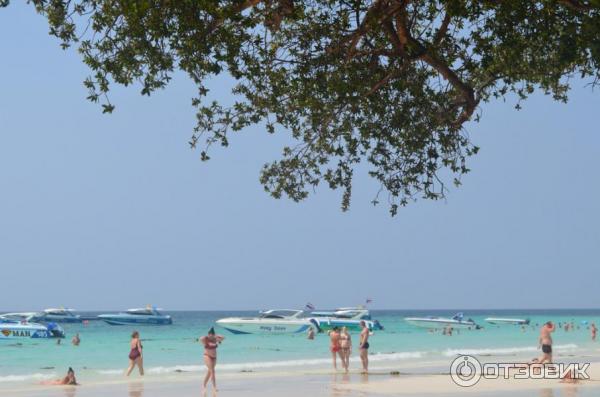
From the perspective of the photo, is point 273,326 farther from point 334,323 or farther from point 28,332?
point 28,332

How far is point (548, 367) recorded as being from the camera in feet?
80.3

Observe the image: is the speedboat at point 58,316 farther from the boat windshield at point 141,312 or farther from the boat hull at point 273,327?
the boat hull at point 273,327

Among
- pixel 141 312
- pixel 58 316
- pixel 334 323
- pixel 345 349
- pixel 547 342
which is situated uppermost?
pixel 141 312

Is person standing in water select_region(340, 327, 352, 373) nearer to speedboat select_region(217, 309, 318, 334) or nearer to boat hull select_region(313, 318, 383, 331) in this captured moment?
speedboat select_region(217, 309, 318, 334)

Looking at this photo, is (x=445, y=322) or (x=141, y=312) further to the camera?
(x=141, y=312)

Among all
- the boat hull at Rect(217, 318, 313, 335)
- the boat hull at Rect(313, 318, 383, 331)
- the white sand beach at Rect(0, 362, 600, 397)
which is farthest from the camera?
the boat hull at Rect(313, 318, 383, 331)

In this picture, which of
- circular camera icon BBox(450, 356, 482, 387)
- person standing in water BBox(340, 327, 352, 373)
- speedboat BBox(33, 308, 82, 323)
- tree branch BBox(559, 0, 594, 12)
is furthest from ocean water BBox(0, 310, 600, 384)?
speedboat BBox(33, 308, 82, 323)

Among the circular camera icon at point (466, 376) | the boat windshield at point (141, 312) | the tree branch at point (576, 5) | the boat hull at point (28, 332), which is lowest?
the circular camera icon at point (466, 376)

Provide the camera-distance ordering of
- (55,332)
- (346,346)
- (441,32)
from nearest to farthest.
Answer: (441,32) → (346,346) → (55,332)

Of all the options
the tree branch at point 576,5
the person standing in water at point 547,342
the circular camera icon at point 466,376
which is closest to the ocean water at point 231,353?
the circular camera icon at point 466,376

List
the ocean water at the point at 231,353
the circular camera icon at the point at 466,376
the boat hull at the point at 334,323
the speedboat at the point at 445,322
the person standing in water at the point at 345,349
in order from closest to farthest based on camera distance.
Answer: the circular camera icon at the point at 466,376 < the person standing in water at the point at 345,349 < the ocean water at the point at 231,353 < the boat hull at the point at 334,323 < the speedboat at the point at 445,322

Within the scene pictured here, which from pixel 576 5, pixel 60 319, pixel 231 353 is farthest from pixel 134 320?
pixel 576 5

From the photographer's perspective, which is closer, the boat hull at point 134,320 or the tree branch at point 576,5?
the tree branch at point 576,5

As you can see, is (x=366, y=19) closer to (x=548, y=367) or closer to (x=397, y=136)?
(x=397, y=136)
